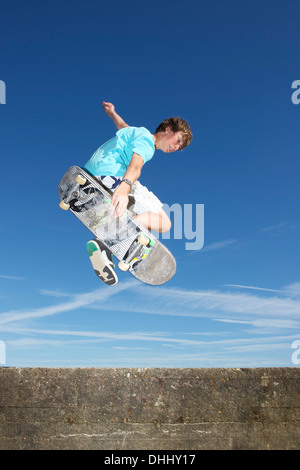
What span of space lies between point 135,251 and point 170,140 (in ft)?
4.71

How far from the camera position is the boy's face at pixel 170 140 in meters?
4.57

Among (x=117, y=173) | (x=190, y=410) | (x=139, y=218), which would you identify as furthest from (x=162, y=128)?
(x=190, y=410)

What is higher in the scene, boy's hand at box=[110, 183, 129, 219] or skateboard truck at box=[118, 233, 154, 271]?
boy's hand at box=[110, 183, 129, 219]

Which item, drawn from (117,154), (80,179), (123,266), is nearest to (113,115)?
(117,154)

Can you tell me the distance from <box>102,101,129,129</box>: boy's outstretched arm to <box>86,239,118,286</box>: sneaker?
1.78m

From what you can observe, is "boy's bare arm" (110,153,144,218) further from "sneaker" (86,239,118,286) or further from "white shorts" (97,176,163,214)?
"sneaker" (86,239,118,286)

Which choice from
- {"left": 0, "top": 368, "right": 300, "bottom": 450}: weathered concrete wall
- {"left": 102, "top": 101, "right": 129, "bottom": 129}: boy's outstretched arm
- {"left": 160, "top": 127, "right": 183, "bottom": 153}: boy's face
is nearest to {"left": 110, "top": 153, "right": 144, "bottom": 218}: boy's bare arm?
{"left": 160, "top": 127, "right": 183, "bottom": 153}: boy's face

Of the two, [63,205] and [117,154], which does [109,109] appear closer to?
[117,154]

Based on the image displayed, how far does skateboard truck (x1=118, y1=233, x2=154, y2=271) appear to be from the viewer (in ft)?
13.7

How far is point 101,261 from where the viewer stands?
4.40 metres

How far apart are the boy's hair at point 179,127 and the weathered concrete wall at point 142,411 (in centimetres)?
276
